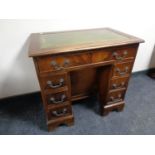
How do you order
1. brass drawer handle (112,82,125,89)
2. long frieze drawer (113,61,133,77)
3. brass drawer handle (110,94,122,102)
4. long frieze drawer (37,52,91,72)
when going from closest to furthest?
long frieze drawer (37,52,91,72), long frieze drawer (113,61,133,77), brass drawer handle (112,82,125,89), brass drawer handle (110,94,122,102)

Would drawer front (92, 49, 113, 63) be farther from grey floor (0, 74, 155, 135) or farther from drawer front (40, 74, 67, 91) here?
grey floor (0, 74, 155, 135)

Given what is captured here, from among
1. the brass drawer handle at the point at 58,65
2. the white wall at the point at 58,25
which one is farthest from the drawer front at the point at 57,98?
the white wall at the point at 58,25

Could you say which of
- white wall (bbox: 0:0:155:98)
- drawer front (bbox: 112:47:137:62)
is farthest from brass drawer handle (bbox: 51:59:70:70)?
white wall (bbox: 0:0:155:98)

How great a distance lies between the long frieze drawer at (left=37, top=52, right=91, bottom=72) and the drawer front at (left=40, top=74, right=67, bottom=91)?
0.06 m

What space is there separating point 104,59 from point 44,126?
88cm

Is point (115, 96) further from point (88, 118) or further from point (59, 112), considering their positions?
point (59, 112)

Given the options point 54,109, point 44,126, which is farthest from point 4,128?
point 54,109

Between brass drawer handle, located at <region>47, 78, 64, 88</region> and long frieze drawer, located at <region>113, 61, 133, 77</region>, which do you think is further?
long frieze drawer, located at <region>113, 61, 133, 77</region>

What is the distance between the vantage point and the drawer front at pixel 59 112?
1143 mm

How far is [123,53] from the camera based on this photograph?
1019 millimetres

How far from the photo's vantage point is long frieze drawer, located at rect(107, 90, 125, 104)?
1.26 meters

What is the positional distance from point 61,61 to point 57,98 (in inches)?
13.5

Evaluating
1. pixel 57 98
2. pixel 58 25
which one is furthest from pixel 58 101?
pixel 58 25
